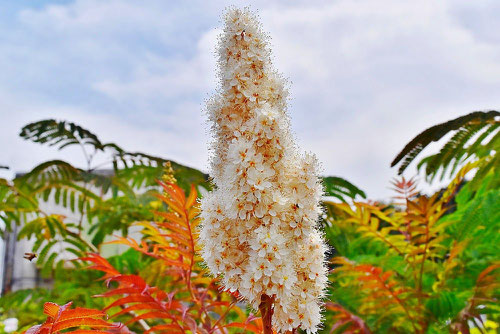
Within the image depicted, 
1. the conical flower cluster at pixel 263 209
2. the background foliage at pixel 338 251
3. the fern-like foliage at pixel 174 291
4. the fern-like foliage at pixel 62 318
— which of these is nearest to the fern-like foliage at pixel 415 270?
the background foliage at pixel 338 251

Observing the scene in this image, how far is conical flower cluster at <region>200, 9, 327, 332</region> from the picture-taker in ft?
2.96

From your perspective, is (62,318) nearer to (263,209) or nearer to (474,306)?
(263,209)

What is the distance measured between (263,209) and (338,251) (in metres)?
1.29

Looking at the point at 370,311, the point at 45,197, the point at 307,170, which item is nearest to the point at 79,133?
the point at 45,197

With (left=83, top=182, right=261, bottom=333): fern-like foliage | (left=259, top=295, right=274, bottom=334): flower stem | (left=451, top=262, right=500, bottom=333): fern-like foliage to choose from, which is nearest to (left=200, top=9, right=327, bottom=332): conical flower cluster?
(left=259, top=295, right=274, bottom=334): flower stem

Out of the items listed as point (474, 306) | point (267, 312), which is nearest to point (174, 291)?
point (267, 312)

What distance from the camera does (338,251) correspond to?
2.14 meters

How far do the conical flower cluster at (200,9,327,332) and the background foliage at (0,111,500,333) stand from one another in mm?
197

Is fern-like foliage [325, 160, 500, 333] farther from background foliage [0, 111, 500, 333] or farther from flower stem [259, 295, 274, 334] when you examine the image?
flower stem [259, 295, 274, 334]

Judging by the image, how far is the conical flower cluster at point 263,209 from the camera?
903 mm

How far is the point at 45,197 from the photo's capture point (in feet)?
8.46

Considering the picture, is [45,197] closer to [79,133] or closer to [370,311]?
[79,133]

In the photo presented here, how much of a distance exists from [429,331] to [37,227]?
5.25 feet

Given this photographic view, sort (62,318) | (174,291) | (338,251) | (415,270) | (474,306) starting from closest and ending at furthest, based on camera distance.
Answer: (62,318)
(174,291)
(474,306)
(415,270)
(338,251)
